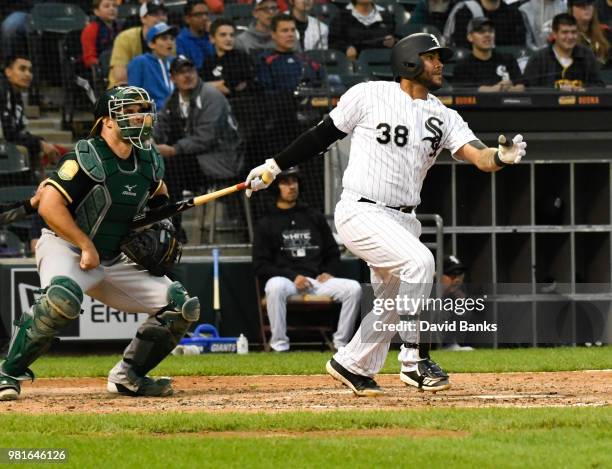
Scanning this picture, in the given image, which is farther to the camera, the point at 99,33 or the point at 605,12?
the point at 605,12

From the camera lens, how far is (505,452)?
17.0ft

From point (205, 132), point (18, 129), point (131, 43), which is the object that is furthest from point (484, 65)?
point (18, 129)

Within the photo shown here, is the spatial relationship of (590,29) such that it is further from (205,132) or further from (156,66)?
(156,66)

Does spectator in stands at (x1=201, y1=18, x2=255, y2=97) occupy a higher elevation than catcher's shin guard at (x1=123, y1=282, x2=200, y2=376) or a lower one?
higher

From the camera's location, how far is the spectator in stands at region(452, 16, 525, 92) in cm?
1296

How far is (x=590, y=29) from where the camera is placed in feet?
44.5

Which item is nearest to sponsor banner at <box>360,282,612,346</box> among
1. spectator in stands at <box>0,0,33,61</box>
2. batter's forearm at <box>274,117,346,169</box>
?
batter's forearm at <box>274,117,346,169</box>

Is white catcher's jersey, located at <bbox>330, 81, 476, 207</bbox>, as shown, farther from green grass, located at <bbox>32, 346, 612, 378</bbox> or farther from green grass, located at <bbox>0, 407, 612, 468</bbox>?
green grass, located at <bbox>32, 346, 612, 378</bbox>

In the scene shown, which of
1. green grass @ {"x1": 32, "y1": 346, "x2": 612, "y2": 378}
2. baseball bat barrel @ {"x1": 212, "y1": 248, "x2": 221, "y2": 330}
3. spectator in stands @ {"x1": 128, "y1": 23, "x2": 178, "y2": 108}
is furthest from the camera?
spectator in stands @ {"x1": 128, "y1": 23, "x2": 178, "y2": 108}

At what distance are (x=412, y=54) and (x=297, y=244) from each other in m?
4.72

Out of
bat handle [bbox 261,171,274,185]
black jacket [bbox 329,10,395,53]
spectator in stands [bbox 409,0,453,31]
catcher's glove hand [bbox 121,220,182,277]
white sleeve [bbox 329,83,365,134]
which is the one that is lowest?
catcher's glove hand [bbox 121,220,182,277]

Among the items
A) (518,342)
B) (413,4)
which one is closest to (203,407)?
(518,342)

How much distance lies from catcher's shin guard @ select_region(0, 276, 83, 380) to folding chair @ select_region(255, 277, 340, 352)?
447 cm

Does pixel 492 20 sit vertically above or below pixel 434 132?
above
